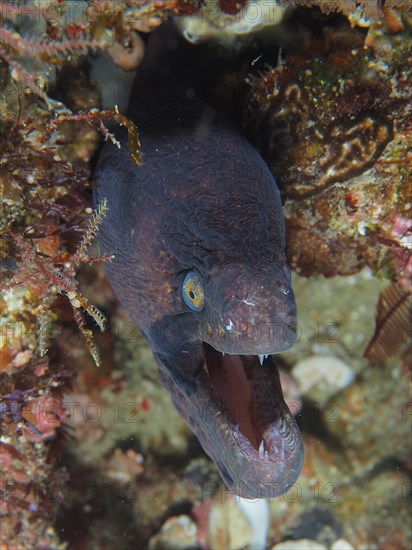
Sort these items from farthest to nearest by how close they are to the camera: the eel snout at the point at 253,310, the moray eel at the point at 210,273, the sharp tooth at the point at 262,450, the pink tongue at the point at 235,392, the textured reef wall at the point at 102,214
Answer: the textured reef wall at the point at 102,214
the pink tongue at the point at 235,392
the sharp tooth at the point at 262,450
the moray eel at the point at 210,273
the eel snout at the point at 253,310

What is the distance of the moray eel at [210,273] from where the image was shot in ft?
7.50

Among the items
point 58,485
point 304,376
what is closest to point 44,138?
point 58,485

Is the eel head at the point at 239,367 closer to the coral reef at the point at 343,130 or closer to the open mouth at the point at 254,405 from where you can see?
the open mouth at the point at 254,405

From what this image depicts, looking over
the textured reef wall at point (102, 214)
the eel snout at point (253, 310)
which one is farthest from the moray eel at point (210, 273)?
the textured reef wall at point (102, 214)

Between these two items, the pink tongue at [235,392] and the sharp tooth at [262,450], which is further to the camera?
the pink tongue at [235,392]

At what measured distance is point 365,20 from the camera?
10.1 feet

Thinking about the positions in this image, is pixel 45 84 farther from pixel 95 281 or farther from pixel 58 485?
pixel 58 485

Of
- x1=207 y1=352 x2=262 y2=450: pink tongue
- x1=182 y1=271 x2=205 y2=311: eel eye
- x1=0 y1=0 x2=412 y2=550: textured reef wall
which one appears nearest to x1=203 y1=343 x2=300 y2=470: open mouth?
x1=207 y1=352 x2=262 y2=450: pink tongue

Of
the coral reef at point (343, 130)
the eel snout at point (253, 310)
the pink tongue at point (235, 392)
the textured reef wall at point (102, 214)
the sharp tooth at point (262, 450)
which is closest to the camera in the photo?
the eel snout at point (253, 310)

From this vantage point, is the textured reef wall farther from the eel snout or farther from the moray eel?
the eel snout

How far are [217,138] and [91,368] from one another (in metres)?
3.04

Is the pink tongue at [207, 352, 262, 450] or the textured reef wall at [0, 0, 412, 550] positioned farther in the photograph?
the textured reef wall at [0, 0, 412, 550]

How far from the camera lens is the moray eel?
2.29 m

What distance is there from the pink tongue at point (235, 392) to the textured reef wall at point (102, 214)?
2.78 ft
